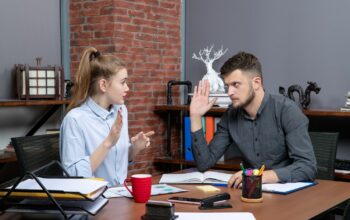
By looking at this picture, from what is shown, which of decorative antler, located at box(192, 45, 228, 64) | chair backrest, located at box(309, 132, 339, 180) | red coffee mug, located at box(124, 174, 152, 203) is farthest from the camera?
decorative antler, located at box(192, 45, 228, 64)

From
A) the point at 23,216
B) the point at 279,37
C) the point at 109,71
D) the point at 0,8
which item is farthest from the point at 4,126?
the point at 279,37

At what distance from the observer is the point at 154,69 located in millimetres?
3838

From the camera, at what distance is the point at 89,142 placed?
2213 millimetres

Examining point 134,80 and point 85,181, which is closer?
point 85,181

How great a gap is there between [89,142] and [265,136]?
855 mm

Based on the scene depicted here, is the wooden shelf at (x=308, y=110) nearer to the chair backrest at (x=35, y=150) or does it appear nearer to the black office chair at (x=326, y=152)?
the black office chair at (x=326, y=152)

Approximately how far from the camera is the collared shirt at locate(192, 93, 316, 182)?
7.55 ft

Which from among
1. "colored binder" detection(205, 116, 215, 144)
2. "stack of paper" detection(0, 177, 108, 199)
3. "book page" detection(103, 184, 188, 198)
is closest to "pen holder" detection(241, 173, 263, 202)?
"book page" detection(103, 184, 188, 198)

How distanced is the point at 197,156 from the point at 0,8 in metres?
1.76

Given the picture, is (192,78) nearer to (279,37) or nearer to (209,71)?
(209,71)

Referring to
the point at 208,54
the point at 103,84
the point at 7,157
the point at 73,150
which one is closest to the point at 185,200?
the point at 73,150

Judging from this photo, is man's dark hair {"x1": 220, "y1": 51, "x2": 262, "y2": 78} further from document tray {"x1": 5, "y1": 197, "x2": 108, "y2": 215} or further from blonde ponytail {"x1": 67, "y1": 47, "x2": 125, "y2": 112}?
document tray {"x1": 5, "y1": 197, "x2": 108, "y2": 215}

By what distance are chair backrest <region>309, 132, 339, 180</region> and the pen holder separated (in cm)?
82

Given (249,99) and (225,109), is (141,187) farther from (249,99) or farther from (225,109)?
(225,109)
